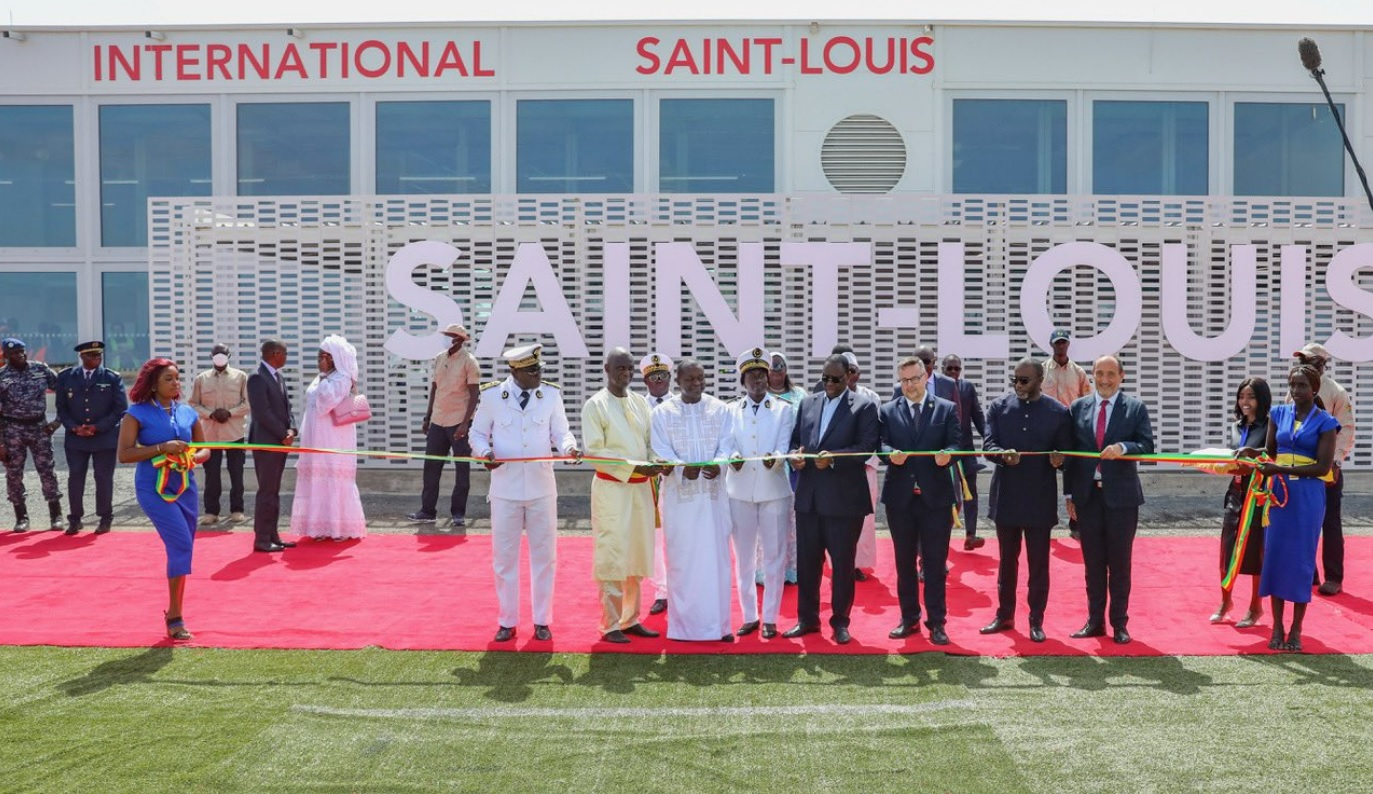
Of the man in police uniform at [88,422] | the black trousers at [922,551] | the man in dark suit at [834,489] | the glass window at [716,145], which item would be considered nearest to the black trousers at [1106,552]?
the black trousers at [922,551]

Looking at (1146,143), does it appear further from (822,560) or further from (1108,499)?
(822,560)

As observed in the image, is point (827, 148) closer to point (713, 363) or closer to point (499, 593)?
point (713, 363)

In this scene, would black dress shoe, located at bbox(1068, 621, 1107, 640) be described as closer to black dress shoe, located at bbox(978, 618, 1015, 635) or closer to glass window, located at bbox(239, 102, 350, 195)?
black dress shoe, located at bbox(978, 618, 1015, 635)

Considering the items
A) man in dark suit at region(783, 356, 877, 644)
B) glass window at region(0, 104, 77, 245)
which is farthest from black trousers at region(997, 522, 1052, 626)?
glass window at region(0, 104, 77, 245)

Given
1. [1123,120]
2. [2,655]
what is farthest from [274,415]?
[1123,120]

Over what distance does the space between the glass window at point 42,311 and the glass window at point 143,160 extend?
119 centimetres

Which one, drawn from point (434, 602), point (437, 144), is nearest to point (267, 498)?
point (434, 602)

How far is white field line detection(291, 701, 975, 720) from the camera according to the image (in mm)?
5316

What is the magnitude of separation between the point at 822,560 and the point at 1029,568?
1.30 m

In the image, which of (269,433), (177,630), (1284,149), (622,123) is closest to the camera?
(177,630)

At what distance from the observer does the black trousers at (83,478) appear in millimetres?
10750

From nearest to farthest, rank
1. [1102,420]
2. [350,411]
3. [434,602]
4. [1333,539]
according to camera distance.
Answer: [1102,420] < [434,602] < [1333,539] < [350,411]

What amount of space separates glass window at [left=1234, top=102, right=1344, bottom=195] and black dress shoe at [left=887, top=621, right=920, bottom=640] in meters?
14.5

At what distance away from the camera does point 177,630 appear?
6.78m
